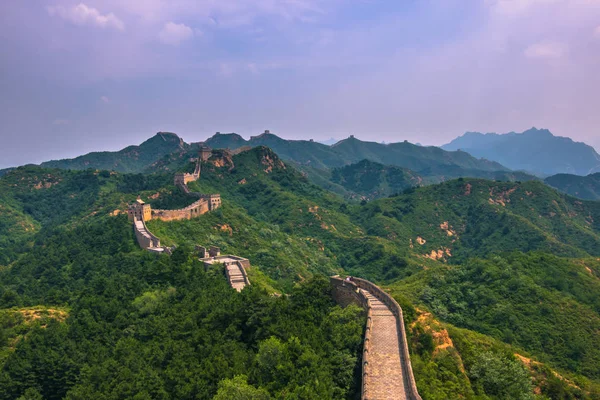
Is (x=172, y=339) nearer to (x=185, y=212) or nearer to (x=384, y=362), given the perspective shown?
(x=384, y=362)

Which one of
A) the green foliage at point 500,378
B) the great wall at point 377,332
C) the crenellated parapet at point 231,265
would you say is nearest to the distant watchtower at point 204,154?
the crenellated parapet at point 231,265

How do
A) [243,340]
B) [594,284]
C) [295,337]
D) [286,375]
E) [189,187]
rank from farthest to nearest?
[189,187]
[594,284]
[243,340]
[295,337]
[286,375]

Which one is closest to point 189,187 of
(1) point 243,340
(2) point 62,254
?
(2) point 62,254

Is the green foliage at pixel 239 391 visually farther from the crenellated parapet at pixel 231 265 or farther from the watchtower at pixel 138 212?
the watchtower at pixel 138 212

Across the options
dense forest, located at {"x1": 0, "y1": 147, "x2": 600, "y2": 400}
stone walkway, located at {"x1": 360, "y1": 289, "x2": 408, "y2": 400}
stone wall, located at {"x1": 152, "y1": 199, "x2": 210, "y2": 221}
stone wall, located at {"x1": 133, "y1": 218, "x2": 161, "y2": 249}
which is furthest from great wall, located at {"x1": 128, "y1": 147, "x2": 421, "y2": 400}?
stone wall, located at {"x1": 152, "y1": 199, "x2": 210, "y2": 221}

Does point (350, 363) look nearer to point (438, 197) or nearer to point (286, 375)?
point (286, 375)

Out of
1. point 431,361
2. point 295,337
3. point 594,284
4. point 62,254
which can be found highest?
point 62,254

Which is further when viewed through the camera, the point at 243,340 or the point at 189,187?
the point at 189,187
